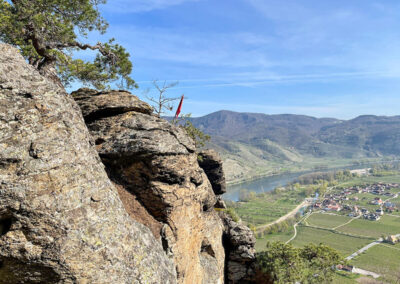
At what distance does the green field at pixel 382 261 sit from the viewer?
67.2 metres

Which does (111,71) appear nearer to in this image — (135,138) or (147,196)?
(135,138)

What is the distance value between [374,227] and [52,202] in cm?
13863

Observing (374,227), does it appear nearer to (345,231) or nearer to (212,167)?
(345,231)

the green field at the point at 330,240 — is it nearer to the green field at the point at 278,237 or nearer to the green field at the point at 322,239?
the green field at the point at 322,239

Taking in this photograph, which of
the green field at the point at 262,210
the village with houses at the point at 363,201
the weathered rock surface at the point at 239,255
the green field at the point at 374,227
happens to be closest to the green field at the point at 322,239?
the green field at the point at 374,227

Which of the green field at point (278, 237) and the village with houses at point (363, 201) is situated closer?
the green field at point (278, 237)

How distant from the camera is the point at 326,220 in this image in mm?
120312

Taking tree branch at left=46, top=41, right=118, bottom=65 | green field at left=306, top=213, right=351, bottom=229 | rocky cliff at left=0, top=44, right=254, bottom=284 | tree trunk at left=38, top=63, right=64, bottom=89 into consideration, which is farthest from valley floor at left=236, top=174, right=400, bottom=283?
tree trunk at left=38, top=63, right=64, bottom=89

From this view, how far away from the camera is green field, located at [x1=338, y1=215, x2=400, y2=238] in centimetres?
10318

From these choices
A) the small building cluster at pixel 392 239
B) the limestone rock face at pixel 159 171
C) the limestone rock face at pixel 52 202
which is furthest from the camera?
the small building cluster at pixel 392 239

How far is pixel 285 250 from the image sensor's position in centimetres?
2219

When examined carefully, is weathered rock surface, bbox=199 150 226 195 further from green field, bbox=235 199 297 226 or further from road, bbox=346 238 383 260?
green field, bbox=235 199 297 226

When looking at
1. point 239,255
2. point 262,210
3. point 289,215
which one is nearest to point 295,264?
point 239,255

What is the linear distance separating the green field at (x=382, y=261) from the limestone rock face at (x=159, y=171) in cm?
7657
